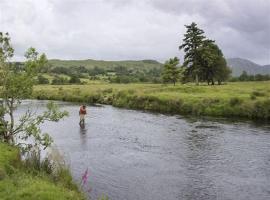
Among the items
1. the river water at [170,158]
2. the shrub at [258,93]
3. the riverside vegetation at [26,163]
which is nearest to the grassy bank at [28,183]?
the riverside vegetation at [26,163]

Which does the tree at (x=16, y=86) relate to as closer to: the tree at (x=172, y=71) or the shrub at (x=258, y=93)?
the shrub at (x=258, y=93)

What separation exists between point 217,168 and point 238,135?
48.1 feet

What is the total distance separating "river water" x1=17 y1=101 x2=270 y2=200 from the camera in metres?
23.4

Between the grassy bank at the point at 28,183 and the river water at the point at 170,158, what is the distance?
3.29m

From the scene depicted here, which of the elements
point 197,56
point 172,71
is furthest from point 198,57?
point 172,71

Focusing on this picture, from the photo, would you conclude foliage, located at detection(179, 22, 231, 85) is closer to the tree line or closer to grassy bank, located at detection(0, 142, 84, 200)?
the tree line

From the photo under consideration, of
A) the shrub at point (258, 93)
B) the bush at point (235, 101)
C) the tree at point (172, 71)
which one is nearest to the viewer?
the bush at point (235, 101)

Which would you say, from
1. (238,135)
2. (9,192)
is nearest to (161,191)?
(9,192)

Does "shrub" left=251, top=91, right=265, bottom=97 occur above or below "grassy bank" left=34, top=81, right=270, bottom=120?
above

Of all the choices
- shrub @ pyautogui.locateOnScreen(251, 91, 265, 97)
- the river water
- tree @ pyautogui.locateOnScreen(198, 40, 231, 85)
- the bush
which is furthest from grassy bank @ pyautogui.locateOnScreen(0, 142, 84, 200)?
tree @ pyautogui.locateOnScreen(198, 40, 231, 85)

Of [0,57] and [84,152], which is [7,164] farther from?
[84,152]

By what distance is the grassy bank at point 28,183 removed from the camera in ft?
53.0

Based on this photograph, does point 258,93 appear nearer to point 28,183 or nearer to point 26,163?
point 26,163

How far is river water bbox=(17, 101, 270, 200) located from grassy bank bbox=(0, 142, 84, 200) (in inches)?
130
